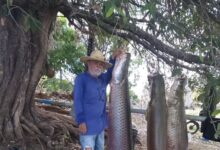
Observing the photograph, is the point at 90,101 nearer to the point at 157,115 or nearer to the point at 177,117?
the point at 157,115

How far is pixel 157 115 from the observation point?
536 centimetres

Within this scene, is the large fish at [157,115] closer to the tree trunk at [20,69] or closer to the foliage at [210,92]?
the foliage at [210,92]

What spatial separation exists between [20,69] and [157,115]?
217 centimetres

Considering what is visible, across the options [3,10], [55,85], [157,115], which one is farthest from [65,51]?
[157,115]

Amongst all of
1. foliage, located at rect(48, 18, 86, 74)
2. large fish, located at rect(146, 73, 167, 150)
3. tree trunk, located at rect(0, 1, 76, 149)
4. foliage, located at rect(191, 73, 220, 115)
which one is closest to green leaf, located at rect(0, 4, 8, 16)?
tree trunk, located at rect(0, 1, 76, 149)

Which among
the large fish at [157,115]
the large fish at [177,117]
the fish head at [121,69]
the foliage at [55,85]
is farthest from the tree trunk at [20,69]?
the foliage at [55,85]

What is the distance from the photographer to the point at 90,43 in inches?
309

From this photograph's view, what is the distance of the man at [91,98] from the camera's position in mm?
5605

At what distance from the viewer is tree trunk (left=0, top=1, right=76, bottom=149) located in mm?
6562

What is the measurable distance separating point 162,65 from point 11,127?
7.13ft

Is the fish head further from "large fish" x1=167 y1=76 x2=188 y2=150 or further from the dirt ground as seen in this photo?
the dirt ground

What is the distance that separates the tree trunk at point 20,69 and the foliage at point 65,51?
2.38m

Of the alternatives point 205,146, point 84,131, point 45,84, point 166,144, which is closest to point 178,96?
point 166,144

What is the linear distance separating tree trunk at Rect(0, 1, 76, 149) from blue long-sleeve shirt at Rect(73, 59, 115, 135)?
112 centimetres
